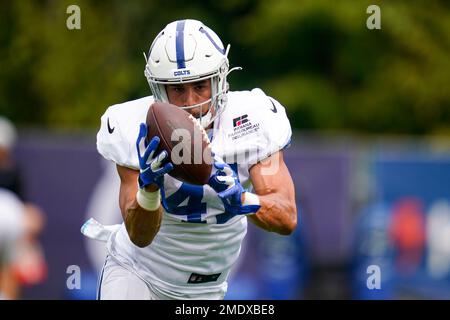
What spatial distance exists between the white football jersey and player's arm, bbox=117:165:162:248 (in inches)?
2.4

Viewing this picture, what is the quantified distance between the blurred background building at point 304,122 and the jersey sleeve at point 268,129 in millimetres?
4089

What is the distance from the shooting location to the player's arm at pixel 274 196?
4.25 metres

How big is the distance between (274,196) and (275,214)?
0.08 meters

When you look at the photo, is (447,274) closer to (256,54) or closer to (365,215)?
(365,215)

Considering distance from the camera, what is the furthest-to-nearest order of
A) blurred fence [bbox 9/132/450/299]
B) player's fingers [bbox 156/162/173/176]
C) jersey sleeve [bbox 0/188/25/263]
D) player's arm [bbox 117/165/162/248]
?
blurred fence [bbox 9/132/450/299] < jersey sleeve [bbox 0/188/25/263] < player's arm [bbox 117/165/162/248] < player's fingers [bbox 156/162/173/176]

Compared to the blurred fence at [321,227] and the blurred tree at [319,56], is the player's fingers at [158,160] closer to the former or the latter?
the blurred fence at [321,227]

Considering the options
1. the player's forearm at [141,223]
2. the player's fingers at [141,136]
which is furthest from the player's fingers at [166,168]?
the player's forearm at [141,223]

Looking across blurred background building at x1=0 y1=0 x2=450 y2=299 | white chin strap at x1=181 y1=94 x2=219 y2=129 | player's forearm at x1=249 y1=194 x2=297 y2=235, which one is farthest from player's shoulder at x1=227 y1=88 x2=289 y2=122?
blurred background building at x1=0 y1=0 x2=450 y2=299

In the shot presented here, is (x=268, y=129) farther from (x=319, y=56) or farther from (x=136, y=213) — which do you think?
(x=319, y=56)

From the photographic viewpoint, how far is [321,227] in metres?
9.45

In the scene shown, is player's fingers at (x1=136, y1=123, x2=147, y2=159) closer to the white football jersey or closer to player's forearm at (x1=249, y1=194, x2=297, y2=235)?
the white football jersey

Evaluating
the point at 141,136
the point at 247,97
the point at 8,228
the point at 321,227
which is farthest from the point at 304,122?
the point at 141,136

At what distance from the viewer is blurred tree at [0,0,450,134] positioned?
12.4m
